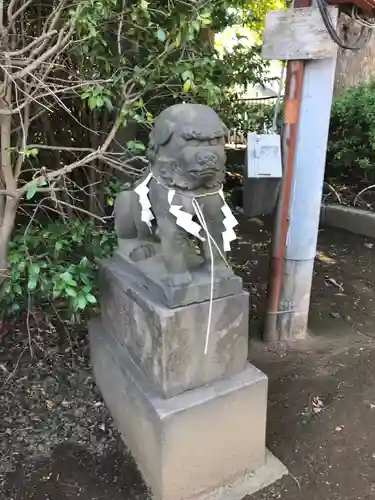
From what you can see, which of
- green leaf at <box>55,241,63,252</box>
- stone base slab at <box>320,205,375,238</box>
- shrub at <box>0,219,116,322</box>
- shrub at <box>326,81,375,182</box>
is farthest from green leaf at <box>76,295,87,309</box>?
shrub at <box>326,81,375,182</box>

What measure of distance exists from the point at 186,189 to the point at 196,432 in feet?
3.39

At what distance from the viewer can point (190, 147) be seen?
1.85 m

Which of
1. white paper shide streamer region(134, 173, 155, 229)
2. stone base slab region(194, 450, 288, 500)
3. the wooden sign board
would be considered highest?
the wooden sign board

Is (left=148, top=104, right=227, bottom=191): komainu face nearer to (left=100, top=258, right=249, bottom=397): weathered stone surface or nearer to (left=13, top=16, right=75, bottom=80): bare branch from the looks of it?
(left=100, top=258, right=249, bottom=397): weathered stone surface

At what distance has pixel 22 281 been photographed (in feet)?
9.30

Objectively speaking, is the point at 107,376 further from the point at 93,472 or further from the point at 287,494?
the point at 287,494

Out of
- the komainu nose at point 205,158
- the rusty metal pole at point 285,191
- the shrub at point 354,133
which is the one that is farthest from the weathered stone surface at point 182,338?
the shrub at point 354,133

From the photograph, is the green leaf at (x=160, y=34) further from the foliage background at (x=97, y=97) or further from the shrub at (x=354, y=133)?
the shrub at (x=354, y=133)

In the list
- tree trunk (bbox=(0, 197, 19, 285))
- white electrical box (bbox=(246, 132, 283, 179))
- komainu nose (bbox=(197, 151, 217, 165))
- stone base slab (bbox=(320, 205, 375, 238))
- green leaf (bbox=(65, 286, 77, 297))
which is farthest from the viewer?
stone base slab (bbox=(320, 205, 375, 238))

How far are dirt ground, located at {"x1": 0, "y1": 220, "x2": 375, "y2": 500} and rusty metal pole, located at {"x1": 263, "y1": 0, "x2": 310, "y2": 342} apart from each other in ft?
0.71

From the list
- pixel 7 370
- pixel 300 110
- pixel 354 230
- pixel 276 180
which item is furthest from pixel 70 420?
pixel 354 230

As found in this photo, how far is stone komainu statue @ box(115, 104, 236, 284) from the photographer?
6.10 ft

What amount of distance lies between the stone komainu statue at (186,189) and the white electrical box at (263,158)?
0.92m

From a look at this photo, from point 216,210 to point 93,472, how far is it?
143 centimetres
